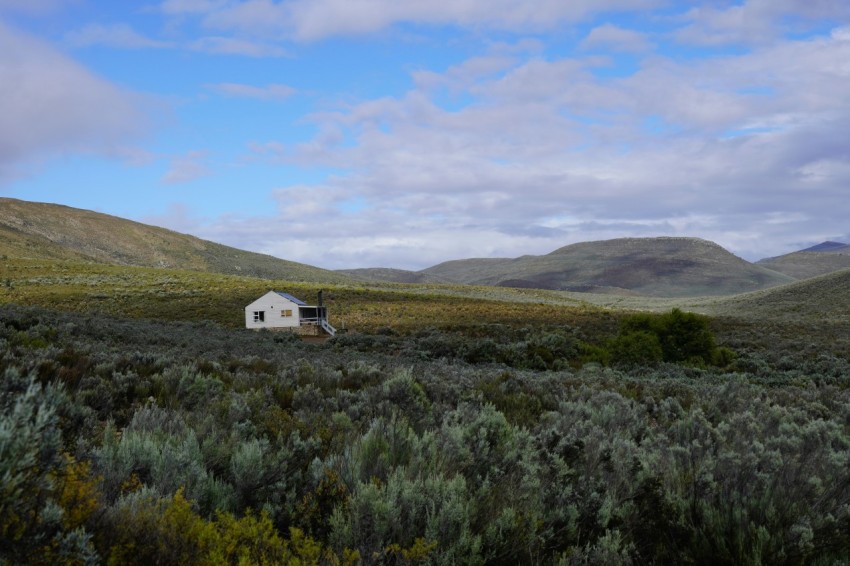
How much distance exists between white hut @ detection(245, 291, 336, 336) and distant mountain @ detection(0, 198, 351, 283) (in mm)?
105957

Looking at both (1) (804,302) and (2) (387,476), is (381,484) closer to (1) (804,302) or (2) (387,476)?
(2) (387,476)

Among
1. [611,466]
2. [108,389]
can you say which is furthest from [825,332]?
[108,389]

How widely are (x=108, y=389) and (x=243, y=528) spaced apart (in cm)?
466

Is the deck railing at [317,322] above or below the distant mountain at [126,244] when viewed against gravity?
below

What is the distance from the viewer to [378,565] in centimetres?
256

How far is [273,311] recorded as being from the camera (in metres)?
43.5

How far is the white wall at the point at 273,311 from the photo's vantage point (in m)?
43.0

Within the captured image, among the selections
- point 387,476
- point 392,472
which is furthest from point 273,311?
point 387,476

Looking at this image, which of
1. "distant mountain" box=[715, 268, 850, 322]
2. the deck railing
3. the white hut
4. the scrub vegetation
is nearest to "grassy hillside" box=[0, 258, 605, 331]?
the deck railing

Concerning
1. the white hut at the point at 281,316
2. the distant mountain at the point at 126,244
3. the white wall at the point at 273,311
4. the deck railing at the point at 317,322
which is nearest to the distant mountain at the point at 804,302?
the deck railing at the point at 317,322

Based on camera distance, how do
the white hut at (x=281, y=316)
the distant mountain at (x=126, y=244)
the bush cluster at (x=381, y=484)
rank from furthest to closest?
the distant mountain at (x=126, y=244) → the white hut at (x=281, y=316) → the bush cluster at (x=381, y=484)

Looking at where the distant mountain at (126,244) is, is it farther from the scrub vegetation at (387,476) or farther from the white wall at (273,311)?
the scrub vegetation at (387,476)

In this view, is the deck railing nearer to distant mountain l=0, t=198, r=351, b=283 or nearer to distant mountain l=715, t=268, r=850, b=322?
distant mountain l=715, t=268, r=850, b=322

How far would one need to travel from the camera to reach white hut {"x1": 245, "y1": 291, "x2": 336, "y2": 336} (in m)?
42.7
